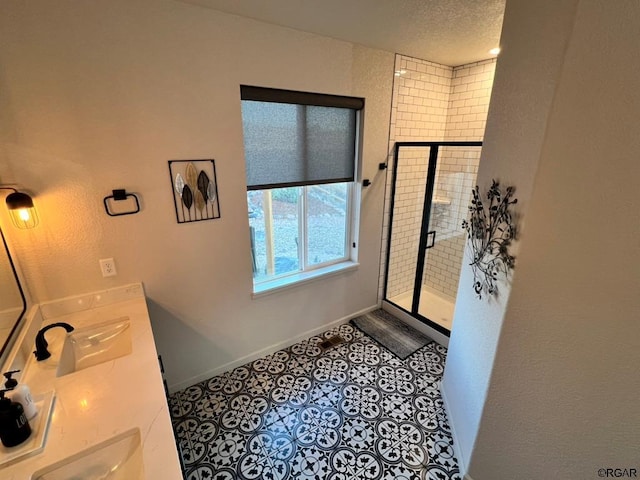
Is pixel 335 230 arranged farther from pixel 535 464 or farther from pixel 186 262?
pixel 535 464

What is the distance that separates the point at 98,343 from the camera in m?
1.57

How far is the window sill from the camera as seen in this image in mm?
2350

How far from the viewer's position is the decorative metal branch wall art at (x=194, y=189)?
5.86 feet

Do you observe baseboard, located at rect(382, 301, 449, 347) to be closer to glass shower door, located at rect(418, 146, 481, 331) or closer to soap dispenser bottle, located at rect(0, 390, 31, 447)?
glass shower door, located at rect(418, 146, 481, 331)

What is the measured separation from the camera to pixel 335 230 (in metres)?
2.78

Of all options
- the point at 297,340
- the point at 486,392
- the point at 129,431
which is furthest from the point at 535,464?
the point at 297,340

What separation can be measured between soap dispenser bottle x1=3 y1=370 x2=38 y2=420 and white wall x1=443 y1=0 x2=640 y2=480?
184 centimetres

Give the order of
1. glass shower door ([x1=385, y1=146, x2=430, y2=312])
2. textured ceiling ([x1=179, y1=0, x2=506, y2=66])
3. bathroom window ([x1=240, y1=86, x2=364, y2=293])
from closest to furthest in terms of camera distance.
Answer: textured ceiling ([x1=179, y1=0, x2=506, y2=66]) < bathroom window ([x1=240, y1=86, x2=364, y2=293]) < glass shower door ([x1=385, y1=146, x2=430, y2=312])

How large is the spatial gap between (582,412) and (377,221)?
202 centimetres

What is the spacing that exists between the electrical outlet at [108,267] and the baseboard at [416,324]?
2.56 meters

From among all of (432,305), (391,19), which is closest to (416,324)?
(432,305)

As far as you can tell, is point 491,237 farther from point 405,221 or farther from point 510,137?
point 405,221

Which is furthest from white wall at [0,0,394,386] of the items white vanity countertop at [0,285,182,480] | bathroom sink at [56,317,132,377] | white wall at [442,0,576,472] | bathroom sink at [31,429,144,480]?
white wall at [442,0,576,472]

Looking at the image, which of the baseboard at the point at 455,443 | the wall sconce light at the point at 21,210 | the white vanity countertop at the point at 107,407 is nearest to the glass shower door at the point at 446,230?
the baseboard at the point at 455,443
